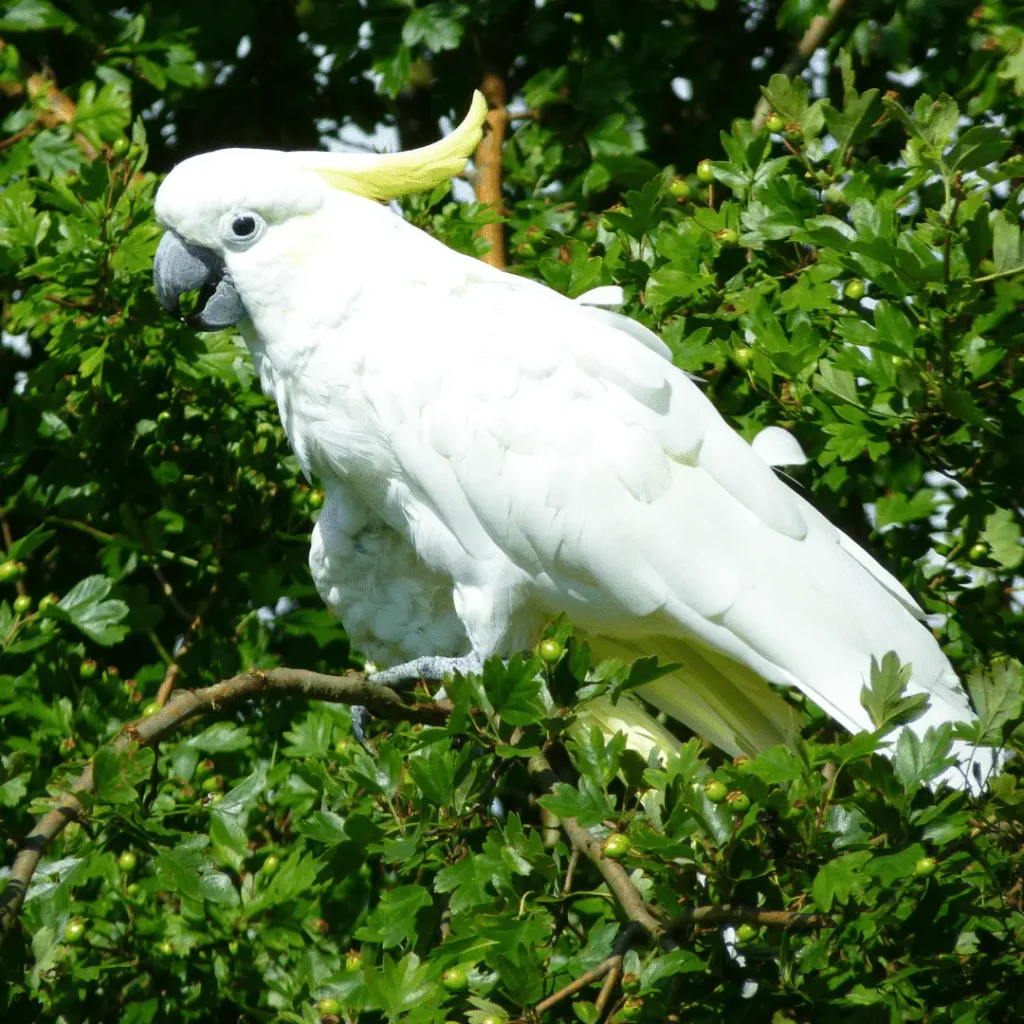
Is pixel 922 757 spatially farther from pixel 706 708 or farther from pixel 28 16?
pixel 28 16

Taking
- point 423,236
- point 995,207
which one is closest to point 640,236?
point 423,236

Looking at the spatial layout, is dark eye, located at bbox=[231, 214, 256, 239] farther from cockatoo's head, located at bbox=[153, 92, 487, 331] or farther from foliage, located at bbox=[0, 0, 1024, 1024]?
foliage, located at bbox=[0, 0, 1024, 1024]

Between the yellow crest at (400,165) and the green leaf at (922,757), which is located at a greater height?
the yellow crest at (400,165)

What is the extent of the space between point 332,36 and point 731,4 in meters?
→ 0.87

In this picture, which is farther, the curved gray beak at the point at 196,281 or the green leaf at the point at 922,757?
the curved gray beak at the point at 196,281

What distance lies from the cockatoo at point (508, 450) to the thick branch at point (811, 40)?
84 centimetres

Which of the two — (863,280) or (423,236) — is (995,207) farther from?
(423,236)

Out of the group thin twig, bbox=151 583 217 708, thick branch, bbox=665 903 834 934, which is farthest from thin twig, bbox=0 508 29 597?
thick branch, bbox=665 903 834 934

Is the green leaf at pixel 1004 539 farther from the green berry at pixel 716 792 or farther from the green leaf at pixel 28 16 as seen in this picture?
the green leaf at pixel 28 16

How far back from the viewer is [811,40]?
2.77m

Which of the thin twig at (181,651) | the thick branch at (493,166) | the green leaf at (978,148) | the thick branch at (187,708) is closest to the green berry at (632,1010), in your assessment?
the thick branch at (187,708)

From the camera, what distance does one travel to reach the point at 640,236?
7.23 feet

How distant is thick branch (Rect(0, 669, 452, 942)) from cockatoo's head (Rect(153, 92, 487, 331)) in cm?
65

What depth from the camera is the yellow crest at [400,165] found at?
6.91 feet
